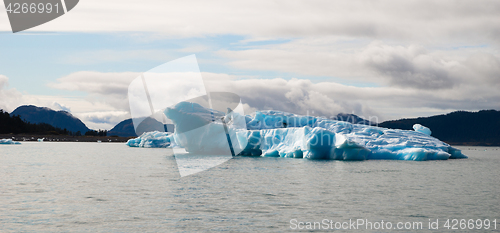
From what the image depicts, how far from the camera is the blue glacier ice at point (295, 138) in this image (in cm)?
3309

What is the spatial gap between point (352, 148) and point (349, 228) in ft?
75.6

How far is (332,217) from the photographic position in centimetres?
1107

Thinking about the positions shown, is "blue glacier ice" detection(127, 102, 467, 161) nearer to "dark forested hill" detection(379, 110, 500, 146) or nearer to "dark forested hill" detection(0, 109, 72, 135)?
"dark forested hill" detection(0, 109, 72, 135)

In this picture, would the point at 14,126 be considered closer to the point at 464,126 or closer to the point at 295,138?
the point at 295,138

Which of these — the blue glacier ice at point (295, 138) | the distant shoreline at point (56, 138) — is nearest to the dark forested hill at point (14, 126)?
the distant shoreline at point (56, 138)

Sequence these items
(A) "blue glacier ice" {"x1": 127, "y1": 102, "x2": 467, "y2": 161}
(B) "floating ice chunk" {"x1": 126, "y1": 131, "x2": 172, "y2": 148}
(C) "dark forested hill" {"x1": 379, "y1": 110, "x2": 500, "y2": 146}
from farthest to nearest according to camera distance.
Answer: (C) "dark forested hill" {"x1": 379, "y1": 110, "x2": 500, "y2": 146} → (B) "floating ice chunk" {"x1": 126, "y1": 131, "x2": 172, "y2": 148} → (A) "blue glacier ice" {"x1": 127, "y1": 102, "x2": 467, "y2": 161}

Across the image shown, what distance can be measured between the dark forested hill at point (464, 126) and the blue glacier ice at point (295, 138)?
469 ft

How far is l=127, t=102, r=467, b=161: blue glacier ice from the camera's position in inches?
1303

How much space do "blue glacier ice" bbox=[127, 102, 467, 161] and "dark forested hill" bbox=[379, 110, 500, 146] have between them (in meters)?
143

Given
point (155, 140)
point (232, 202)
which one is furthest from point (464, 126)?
point (232, 202)

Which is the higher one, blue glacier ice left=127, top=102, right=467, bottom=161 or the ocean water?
blue glacier ice left=127, top=102, right=467, bottom=161

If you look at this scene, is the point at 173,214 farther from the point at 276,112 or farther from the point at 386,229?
the point at 276,112

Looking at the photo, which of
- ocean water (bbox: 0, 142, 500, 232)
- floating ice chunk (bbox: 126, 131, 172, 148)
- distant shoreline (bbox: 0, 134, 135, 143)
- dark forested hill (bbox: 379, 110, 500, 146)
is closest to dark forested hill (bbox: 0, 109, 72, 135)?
distant shoreline (bbox: 0, 134, 135, 143)

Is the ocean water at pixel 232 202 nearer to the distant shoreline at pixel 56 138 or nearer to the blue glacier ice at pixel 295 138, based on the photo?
the blue glacier ice at pixel 295 138
